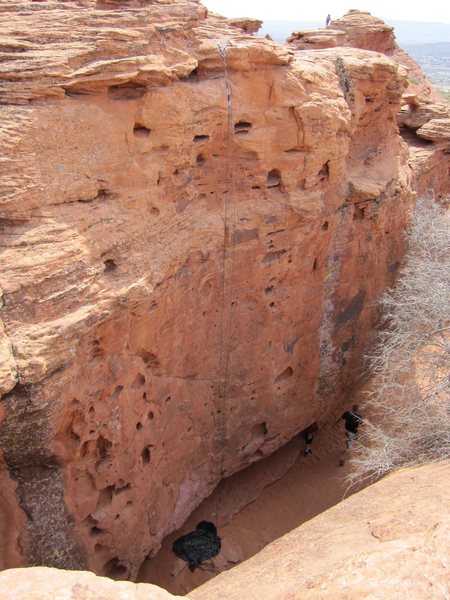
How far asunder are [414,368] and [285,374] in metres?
2.43

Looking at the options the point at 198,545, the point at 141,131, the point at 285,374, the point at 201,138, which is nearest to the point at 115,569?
the point at 198,545

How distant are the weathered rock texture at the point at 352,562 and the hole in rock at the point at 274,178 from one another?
4629 mm

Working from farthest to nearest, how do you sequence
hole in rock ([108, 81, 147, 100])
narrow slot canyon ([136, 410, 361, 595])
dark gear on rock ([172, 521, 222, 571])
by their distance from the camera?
1. dark gear on rock ([172, 521, 222, 571])
2. narrow slot canyon ([136, 410, 361, 595])
3. hole in rock ([108, 81, 147, 100])

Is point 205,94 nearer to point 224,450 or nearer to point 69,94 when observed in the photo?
point 69,94

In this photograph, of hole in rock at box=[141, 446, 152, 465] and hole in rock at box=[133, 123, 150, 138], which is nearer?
hole in rock at box=[133, 123, 150, 138]

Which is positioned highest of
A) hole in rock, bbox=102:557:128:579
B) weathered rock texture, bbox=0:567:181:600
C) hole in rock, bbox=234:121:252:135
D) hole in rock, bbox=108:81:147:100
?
hole in rock, bbox=108:81:147:100

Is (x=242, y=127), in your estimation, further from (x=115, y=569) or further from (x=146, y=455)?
(x=115, y=569)

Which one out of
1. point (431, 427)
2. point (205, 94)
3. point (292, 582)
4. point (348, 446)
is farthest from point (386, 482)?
point (205, 94)

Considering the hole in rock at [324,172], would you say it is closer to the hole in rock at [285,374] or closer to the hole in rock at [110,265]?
the hole in rock at [285,374]

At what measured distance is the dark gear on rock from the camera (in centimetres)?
949

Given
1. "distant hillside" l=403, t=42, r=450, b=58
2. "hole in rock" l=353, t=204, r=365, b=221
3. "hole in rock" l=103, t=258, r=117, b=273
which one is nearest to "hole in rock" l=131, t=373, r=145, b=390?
"hole in rock" l=103, t=258, r=117, b=273

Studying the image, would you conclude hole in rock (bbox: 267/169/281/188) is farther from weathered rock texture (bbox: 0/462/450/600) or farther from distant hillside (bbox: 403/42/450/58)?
distant hillside (bbox: 403/42/450/58)

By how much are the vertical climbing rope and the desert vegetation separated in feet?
7.21

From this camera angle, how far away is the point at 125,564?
27.0 feet
